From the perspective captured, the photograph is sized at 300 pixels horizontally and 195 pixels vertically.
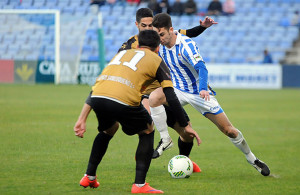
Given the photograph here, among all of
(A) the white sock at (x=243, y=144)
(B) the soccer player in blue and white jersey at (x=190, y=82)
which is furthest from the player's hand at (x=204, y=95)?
(A) the white sock at (x=243, y=144)

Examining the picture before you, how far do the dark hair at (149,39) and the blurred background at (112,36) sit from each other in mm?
18210

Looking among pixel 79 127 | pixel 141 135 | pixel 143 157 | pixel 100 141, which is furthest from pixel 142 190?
pixel 79 127

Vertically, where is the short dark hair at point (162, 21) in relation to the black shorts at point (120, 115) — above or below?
above

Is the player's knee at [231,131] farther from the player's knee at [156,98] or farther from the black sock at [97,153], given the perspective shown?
the black sock at [97,153]

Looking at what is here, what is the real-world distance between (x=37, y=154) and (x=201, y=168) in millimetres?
2344

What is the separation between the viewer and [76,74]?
82.4 feet

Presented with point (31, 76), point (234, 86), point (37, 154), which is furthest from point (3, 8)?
point (37, 154)

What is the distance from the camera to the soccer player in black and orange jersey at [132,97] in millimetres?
5195

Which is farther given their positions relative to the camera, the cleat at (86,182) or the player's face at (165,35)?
the player's face at (165,35)

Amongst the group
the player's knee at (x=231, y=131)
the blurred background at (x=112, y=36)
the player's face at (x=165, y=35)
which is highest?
the player's face at (x=165, y=35)

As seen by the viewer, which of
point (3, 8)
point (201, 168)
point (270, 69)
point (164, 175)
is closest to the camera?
point (164, 175)

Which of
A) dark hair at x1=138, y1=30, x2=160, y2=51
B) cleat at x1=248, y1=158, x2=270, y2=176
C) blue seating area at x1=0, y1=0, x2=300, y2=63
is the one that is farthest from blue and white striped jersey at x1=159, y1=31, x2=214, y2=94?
blue seating area at x1=0, y1=0, x2=300, y2=63

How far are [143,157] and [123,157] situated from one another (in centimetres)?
258

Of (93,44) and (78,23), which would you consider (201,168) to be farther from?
(93,44)
